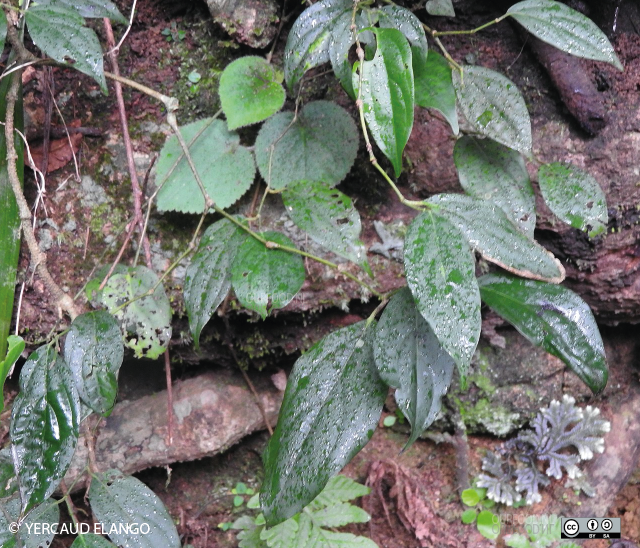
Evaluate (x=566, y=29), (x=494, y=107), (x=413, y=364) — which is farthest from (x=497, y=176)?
(x=413, y=364)

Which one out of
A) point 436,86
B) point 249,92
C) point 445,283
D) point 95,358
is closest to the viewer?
point 445,283

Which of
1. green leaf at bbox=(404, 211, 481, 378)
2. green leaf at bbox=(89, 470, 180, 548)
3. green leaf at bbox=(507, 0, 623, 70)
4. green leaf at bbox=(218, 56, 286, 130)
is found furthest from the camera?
green leaf at bbox=(218, 56, 286, 130)

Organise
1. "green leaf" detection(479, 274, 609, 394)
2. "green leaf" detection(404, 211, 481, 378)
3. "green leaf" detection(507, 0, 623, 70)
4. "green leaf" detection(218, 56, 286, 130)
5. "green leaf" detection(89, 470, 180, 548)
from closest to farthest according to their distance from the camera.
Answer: "green leaf" detection(404, 211, 481, 378)
"green leaf" detection(479, 274, 609, 394)
"green leaf" detection(89, 470, 180, 548)
"green leaf" detection(507, 0, 623, 70)
"green leaf" detection(218, 56, 286, 130)

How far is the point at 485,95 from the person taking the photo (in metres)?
1.21

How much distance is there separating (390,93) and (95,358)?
0.73m

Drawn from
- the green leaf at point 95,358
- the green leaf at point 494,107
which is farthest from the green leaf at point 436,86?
the green leaf at point 95,358

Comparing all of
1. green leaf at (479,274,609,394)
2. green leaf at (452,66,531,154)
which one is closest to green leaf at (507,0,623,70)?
green leaf at (452,66,531,154)

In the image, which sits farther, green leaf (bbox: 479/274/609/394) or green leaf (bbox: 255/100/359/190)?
green leaf (bbox: 255/100/359/190)

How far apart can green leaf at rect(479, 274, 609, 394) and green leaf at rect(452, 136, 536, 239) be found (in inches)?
11.9

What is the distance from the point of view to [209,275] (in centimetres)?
106

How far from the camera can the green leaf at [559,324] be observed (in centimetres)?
90

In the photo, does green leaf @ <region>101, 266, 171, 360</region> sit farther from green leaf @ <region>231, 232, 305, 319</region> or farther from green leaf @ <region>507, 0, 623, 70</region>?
green leaf @ <region>507, 0, 623, 70</region>

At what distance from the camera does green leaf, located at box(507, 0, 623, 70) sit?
3.71ft

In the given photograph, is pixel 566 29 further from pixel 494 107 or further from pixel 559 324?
pixel 559 324
